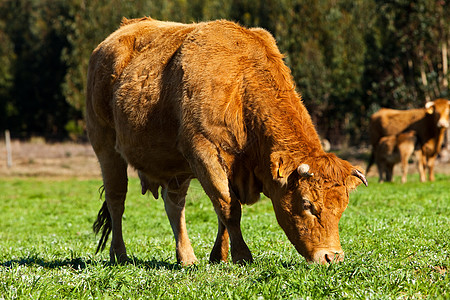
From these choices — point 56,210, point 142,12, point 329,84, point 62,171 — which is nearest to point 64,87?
point 142,12

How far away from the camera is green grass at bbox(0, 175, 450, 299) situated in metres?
4.24

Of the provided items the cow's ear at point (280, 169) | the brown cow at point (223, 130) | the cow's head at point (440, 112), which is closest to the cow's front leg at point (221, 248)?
the brown cow at point (223, 130)

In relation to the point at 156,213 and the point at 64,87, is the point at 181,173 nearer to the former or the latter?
the point at 156,213

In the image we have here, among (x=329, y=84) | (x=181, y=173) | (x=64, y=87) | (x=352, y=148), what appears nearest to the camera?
(x=181, y=173)

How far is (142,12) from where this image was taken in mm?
45188

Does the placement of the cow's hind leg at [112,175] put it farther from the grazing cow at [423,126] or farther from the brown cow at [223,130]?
the grazing cow at [423,126]

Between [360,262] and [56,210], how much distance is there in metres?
11.7

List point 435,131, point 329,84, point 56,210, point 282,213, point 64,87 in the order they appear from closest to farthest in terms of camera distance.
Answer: point 282,213 < point 56,210 < point 435,131 < point 329,84 < point 64,87

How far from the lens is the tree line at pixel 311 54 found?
30984mm

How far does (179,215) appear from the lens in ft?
24.2

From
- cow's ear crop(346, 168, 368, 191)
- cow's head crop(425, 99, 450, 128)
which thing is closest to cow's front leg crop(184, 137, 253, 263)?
cow's ear crop(346, 168, 368, 191)

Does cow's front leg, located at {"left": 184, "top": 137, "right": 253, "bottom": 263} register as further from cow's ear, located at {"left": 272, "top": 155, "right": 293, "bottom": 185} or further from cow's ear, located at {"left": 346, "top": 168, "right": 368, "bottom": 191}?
cow's ear, located at {"left": 346, "top": 168, "right": 368, "bottom": 191}

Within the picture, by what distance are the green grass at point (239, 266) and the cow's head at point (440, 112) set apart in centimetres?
611

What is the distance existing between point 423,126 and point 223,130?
17323 millimetres
